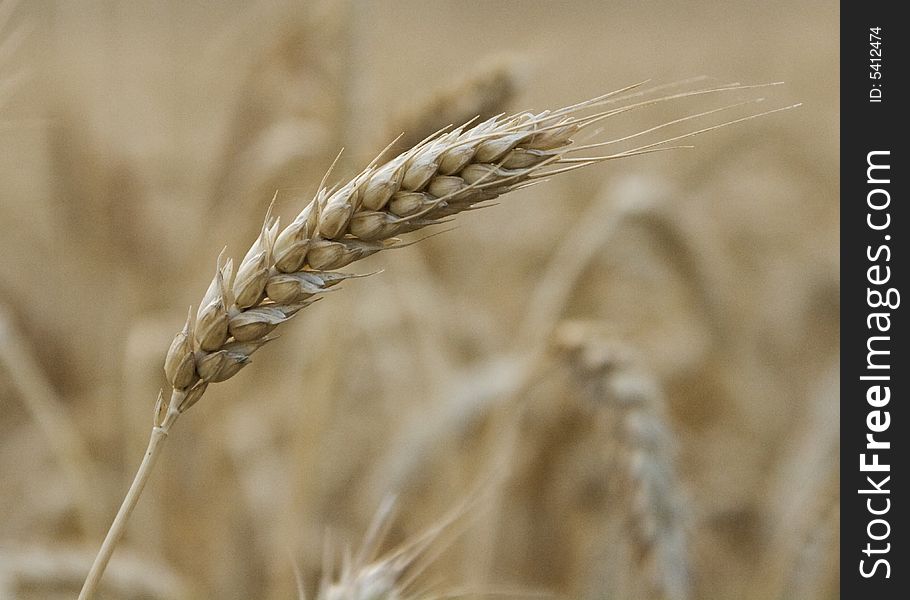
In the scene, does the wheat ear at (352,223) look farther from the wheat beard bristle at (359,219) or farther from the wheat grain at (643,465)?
the wheat grain at (643,465)

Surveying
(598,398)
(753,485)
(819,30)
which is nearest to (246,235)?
(598,398)

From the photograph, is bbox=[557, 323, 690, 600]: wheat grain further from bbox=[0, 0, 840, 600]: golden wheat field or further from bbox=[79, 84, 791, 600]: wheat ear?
bbox=[79, 84, 791, 600]: wheat ear

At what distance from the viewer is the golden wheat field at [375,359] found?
3.80ft

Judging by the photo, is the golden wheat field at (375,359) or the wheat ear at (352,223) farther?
the golden wheat field at (375,359)

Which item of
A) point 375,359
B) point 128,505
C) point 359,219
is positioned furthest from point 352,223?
point 375,359

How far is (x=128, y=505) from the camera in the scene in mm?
534

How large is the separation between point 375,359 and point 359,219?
1629mm

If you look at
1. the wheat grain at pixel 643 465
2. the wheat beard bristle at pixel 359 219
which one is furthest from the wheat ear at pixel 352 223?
the wheat grain at pixel 643 465

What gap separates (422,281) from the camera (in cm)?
200

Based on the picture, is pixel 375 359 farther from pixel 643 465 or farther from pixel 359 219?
pixel 359 219

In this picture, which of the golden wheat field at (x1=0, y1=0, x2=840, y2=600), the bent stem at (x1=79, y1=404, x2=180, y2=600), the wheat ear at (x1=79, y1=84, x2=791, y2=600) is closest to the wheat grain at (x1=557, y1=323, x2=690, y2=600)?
the golden wheat field at (x1=0, y1=0, x2=840, y2=600)

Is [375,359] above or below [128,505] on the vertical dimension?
above

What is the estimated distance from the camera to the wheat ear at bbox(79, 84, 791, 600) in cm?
58
